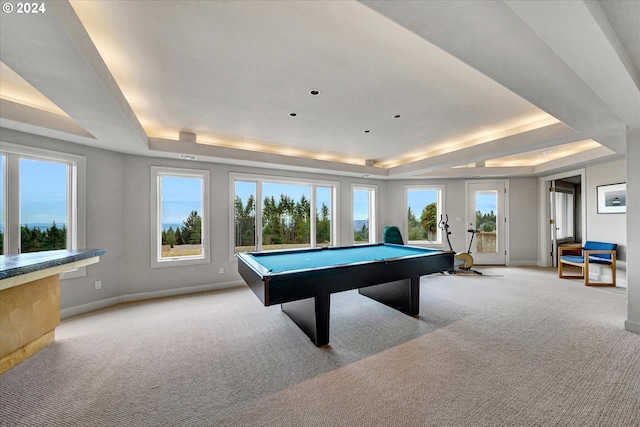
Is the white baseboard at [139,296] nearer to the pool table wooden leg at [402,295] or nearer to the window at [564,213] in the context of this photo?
the pool table wooden leg at [402,295]

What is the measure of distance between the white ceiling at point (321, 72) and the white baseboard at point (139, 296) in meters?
2.21

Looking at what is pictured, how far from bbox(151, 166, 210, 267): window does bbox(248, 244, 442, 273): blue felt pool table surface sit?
5.47 ft

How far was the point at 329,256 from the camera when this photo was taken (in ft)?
11.4

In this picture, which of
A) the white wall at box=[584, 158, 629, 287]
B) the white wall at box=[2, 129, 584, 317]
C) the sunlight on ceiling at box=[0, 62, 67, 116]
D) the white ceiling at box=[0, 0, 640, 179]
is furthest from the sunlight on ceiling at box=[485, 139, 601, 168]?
the sunlight on ceiling at box=[0, 62, 67, 116]

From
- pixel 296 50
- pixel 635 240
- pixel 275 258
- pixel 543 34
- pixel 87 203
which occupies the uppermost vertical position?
pixel 296 50

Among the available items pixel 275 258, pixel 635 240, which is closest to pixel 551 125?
pixel 635 240

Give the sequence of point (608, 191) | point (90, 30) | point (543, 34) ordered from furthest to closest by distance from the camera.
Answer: point (608, 191), point (90, 30), point (543, 34)

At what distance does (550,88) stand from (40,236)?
18.5ft

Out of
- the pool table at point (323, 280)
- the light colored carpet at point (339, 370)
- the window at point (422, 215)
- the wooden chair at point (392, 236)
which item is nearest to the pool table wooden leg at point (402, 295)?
the pool table at point (323, 280)

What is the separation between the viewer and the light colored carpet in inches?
65.7

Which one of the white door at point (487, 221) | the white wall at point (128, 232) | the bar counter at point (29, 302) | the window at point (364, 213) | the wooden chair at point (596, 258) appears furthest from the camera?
the white door at point (487, 221)

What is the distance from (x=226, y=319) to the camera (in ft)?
10.6

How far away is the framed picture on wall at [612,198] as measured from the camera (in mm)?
4605

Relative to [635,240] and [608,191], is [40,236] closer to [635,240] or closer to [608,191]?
[635,240]
